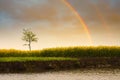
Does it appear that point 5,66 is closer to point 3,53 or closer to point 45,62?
point 45,62

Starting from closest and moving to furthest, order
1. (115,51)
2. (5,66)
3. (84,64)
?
(5,66), (84,64), (115,51)

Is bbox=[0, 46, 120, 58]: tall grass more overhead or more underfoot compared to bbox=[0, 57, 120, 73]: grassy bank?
more overhead

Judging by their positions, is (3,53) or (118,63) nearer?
(118,63)

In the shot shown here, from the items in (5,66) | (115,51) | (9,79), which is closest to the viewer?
(9,79)

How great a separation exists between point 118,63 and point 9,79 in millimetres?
10434

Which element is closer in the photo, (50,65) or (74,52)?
(50,65)

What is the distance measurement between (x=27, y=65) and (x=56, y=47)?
1063 centimetres

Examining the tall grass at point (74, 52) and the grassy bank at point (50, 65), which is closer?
the grassy bank at point (50, 65)

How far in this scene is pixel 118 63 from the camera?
24734 millimetres

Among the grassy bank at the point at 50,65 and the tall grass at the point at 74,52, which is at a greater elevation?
the tall grass at the point at 74,52

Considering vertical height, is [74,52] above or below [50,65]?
above

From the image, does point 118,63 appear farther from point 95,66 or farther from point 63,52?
point 63,52

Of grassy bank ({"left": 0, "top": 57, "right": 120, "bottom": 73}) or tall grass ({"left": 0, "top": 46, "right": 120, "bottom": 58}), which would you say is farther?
tall grass ({"left": 0, "top": 46, "right": 120, "bottom": 58})

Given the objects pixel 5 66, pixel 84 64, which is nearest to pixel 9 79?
pixel 5 66
